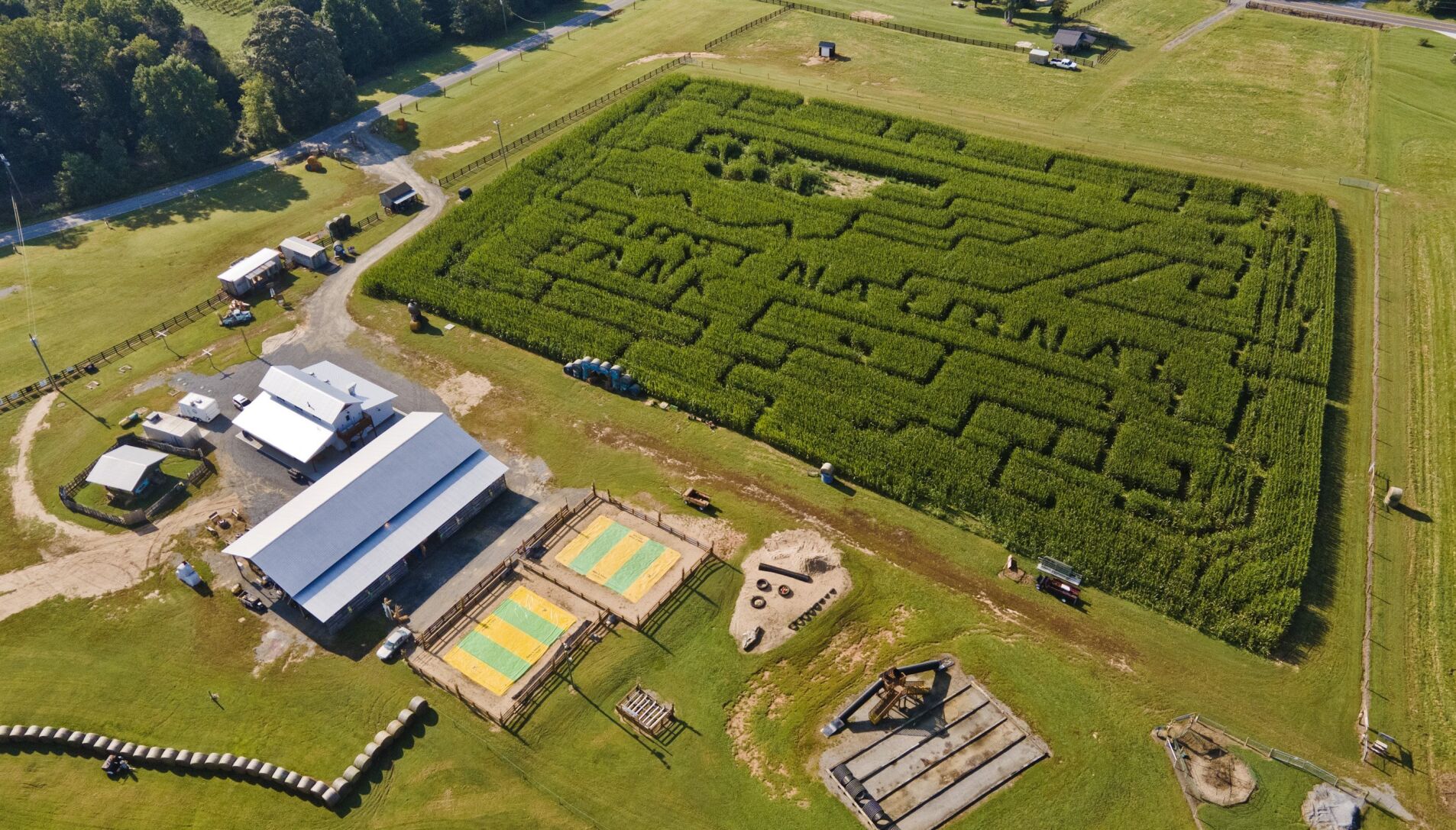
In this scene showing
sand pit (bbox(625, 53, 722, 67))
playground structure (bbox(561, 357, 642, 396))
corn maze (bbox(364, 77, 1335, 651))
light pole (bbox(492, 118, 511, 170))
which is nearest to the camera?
corn maze (bbox(364, 77, 1335, 651))

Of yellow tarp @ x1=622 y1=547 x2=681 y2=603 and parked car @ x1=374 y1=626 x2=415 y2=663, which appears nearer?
parked car @ x1=374 y1=626 x2=415 y2=663

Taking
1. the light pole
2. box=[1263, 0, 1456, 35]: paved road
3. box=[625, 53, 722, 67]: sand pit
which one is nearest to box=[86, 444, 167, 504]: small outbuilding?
the light pole

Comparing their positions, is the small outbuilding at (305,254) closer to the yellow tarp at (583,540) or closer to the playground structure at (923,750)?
the yellow tarp at (583,540)

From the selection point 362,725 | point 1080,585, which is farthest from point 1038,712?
point 362,725

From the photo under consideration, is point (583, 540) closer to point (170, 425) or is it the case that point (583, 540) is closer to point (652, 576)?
→ point (652, 576)

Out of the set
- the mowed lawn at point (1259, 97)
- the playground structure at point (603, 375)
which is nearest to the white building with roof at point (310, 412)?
the playground structure at point (603, 375)

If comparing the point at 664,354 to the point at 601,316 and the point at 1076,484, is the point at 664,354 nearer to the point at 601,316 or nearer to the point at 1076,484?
the point at 601,316

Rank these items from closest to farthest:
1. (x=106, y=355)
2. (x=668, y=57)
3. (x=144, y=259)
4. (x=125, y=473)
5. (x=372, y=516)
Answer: (x=372, y=516) < (x=125, y=473) < (x=106, y=355) < (x=144, y=259) < (x=668, y=57)

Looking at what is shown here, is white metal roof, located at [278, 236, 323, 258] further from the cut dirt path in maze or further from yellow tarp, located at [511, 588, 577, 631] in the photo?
yellow tarp, located at [511, 588, 577, 631]

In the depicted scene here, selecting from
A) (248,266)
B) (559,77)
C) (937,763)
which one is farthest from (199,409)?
(559,77)
